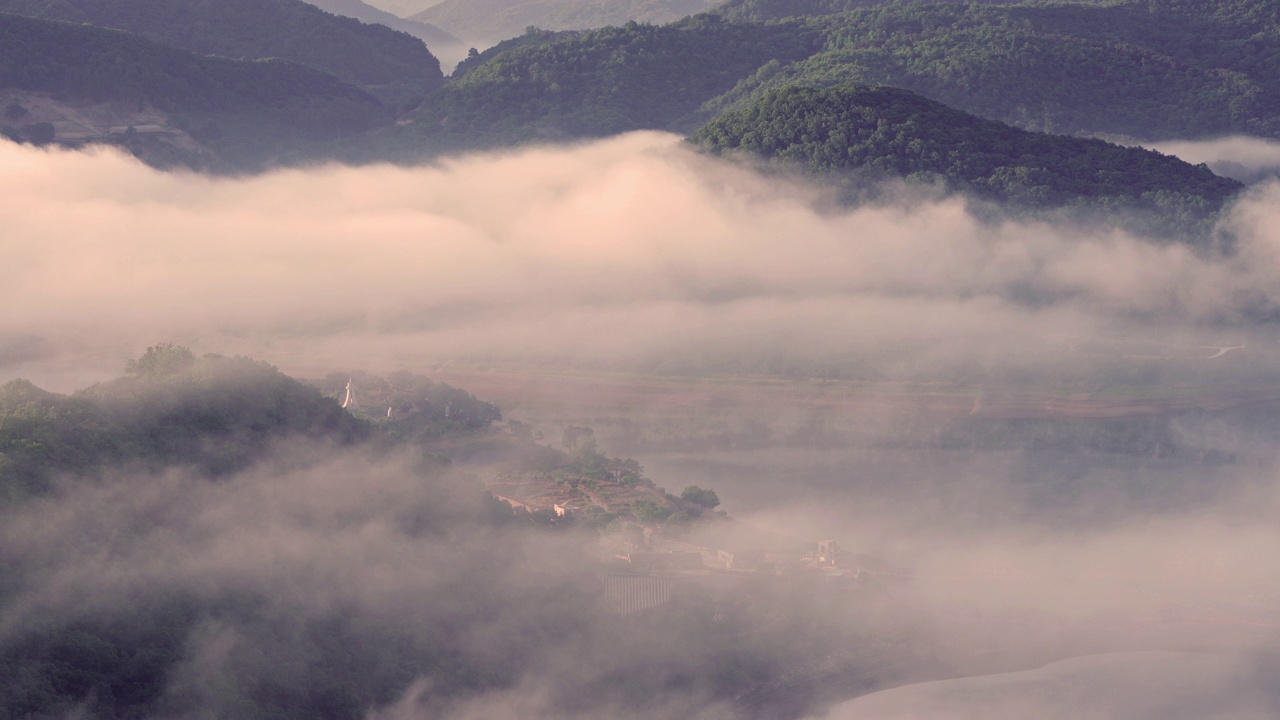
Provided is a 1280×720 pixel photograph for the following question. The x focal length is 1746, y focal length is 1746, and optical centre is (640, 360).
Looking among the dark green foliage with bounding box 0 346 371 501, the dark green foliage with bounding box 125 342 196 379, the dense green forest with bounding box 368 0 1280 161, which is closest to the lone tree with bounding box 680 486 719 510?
the dark green foliage with bounding box 0 346 371 501

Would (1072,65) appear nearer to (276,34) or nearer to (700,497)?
(700,497)

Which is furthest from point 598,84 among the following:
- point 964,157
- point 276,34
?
point 964,157

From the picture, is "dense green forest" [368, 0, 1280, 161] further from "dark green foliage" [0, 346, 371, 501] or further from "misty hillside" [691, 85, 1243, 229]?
"dark green foliage" [0, 346, 371, 501]

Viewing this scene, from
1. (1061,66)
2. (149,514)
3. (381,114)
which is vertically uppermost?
(1061,66)

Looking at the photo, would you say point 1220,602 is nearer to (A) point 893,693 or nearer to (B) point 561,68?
(A) point 893,693

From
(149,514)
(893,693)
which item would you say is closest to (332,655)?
(149,514)

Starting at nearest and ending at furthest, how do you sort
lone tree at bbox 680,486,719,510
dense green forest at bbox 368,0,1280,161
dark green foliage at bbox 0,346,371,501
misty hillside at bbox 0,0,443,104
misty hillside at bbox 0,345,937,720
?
misty hillside at bbox 0,345,937,720 → dark green foliage at bbox 0,346,371,501 → lone tree at bbox 680,486,719,510 → dense green forest at bbox 368,0,1280,161 → misty hillside at bbox 0,0,443,104
